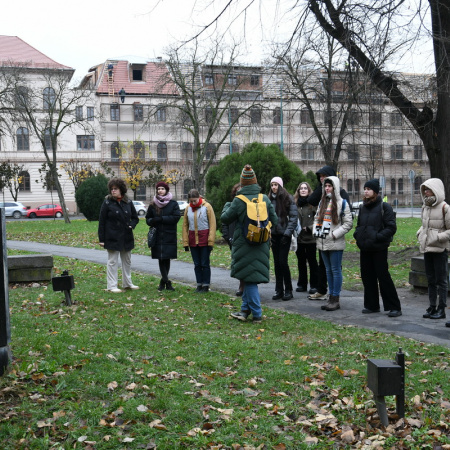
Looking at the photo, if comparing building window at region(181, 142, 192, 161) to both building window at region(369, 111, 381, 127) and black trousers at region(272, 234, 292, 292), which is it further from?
black trousers at region(272, 234, 292, 292)

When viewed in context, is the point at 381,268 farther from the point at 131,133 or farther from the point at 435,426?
the point at 131,133

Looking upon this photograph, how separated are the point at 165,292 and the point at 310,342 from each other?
4341 millimetres

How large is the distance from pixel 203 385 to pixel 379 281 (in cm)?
416

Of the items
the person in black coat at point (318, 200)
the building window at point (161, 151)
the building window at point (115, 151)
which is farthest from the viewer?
the building window at point (161, 151)

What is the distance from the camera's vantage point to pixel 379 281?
9.12 meters

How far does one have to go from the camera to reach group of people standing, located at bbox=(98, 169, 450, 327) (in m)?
8.67

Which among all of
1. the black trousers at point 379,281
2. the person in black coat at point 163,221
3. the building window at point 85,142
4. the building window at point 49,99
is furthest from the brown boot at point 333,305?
the building window at point 85,142

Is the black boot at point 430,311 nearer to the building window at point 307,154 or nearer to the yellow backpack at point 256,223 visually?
the yellow backpack at point 256,223

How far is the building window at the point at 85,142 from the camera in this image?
68875 mm

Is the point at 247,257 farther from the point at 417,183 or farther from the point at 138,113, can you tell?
the point at 417,183

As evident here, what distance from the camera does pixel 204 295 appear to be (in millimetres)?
10992

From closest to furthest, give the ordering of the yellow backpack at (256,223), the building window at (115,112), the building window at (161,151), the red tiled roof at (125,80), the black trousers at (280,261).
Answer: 1. the yellow backpack at (256,223)
2. the black trousers at (280,261)
3. the building window at (115,112)
4. the building window at (161,151)
5. the red tiled roof at (125,80)

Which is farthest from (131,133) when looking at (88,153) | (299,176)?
(299,176)

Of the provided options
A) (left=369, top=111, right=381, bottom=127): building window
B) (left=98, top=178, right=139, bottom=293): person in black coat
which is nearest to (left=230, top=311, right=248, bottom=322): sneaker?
(left=98, top=178, right=139, bottom=293): person in black coat
